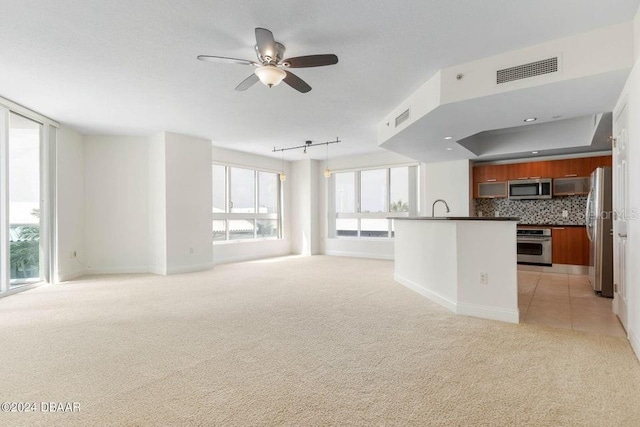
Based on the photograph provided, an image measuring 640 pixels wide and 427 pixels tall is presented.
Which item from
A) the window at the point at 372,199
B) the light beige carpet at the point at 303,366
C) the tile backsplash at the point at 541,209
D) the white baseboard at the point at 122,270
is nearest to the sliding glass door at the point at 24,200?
the white baseboard at the point at 122,270

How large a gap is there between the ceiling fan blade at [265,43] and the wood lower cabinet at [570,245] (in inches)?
248

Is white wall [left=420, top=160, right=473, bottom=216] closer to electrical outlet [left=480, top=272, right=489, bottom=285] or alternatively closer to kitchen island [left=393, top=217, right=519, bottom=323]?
kitchen island [left=393, top=217, right=519, bottom=323]

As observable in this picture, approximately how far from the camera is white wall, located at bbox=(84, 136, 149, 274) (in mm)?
6387

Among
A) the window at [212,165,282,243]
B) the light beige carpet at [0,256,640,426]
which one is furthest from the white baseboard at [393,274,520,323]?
the window at [212,165,282,243]

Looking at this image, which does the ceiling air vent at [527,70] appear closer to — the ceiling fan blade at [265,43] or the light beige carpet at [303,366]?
the ceiling fan blade at [265,43]

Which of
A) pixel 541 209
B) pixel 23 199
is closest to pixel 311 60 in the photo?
pixel 23 199

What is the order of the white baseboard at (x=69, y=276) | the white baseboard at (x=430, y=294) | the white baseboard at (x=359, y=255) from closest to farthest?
the white baseboard at (x=430, y=294) < the white baseboard at (x=69, y=276) < the white baseboard at (x=359, y=255)

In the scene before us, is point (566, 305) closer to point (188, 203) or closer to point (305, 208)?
point (188, 203)

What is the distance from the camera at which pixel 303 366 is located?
242 centimetres

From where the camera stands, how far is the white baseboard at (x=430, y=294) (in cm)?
380

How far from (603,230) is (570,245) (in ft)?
6.61

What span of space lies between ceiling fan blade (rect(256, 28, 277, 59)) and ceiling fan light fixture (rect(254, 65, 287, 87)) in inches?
5.1

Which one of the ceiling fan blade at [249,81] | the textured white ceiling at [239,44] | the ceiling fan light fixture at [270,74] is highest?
the textured white ceiling at [239,44]

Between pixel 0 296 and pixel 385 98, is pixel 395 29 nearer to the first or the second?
pixel 385 98
